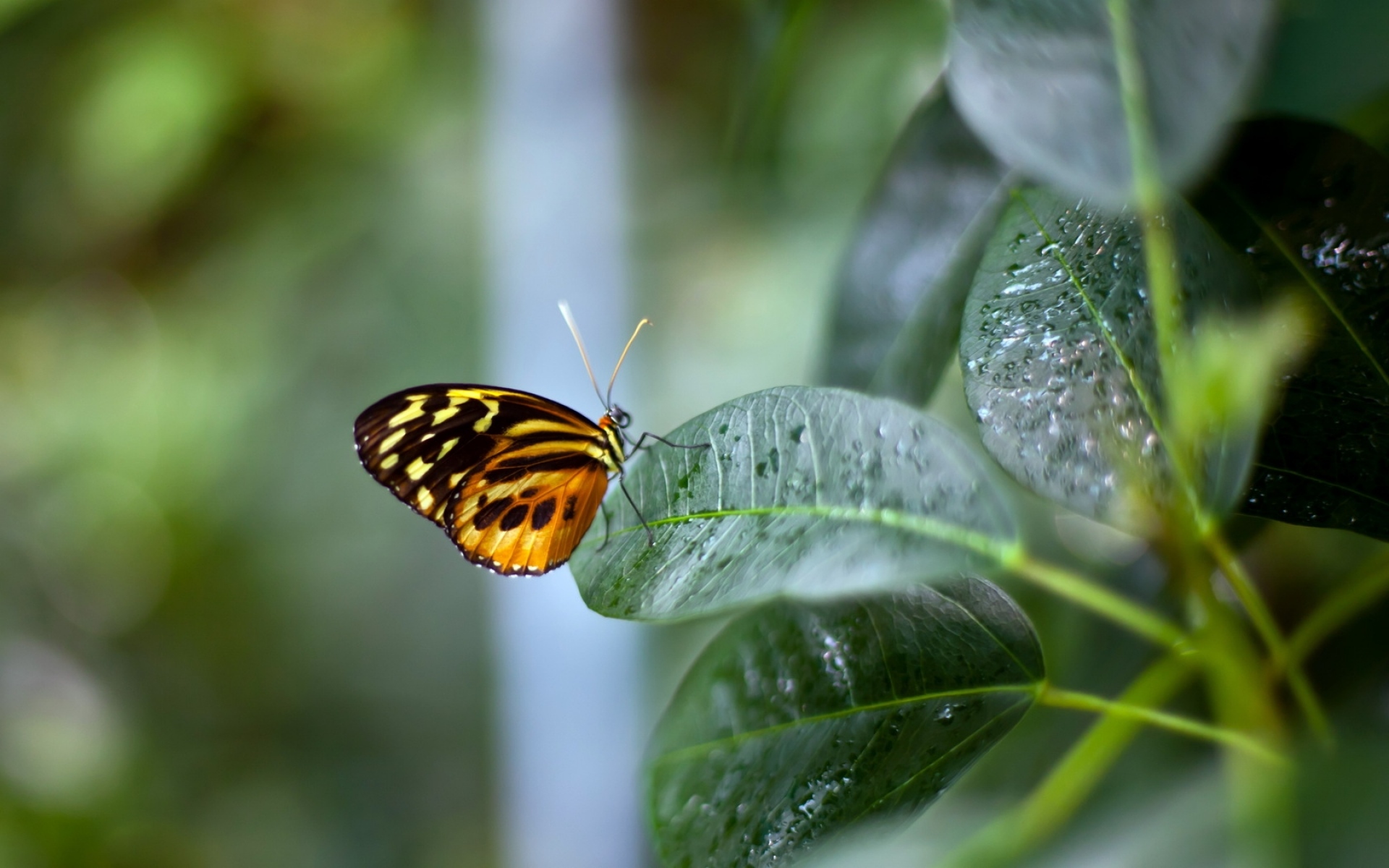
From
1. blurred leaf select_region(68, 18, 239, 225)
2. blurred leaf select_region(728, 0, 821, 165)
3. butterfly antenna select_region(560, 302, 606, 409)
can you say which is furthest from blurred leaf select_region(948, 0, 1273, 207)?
blurred leaf select_region(68, 18, 239, 225)

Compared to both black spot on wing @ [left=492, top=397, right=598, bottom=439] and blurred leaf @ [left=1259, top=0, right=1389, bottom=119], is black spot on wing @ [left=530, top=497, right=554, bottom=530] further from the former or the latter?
blurred leaf @ [left=1259, top=0, right=1389, bottom=119]

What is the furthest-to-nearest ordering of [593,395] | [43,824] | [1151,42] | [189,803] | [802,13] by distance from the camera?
[189,803], [43,824], [593,395], [802,13], [1151,42]

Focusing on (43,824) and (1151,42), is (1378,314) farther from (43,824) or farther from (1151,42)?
(43,824)

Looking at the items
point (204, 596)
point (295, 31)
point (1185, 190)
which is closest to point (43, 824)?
point (204, 596)

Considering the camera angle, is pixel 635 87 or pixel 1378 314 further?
pixel 635 87

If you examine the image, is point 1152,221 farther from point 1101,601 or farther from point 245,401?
point 245,401

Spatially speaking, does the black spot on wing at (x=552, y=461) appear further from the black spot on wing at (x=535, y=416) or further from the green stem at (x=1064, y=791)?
the green stem at (x=1064, y=791)
